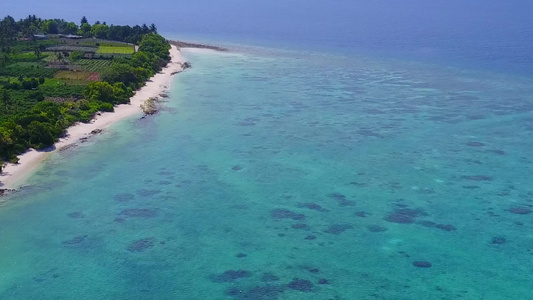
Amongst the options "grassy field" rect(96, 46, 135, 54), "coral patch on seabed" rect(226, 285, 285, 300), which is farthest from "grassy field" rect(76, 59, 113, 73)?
"coral patch on seabed" rect(226, 285, 285, 300)

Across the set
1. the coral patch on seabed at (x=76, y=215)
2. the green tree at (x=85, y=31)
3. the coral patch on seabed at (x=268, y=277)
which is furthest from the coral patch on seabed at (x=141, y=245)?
the green tree at (x=85, y=31)

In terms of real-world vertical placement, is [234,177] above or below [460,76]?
below

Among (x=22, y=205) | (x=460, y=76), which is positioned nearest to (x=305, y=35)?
(x=460, y=76)

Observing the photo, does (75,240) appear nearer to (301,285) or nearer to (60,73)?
(301,285)

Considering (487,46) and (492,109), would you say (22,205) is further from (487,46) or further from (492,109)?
(487,46)

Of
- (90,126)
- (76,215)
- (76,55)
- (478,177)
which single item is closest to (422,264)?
(478,177)
